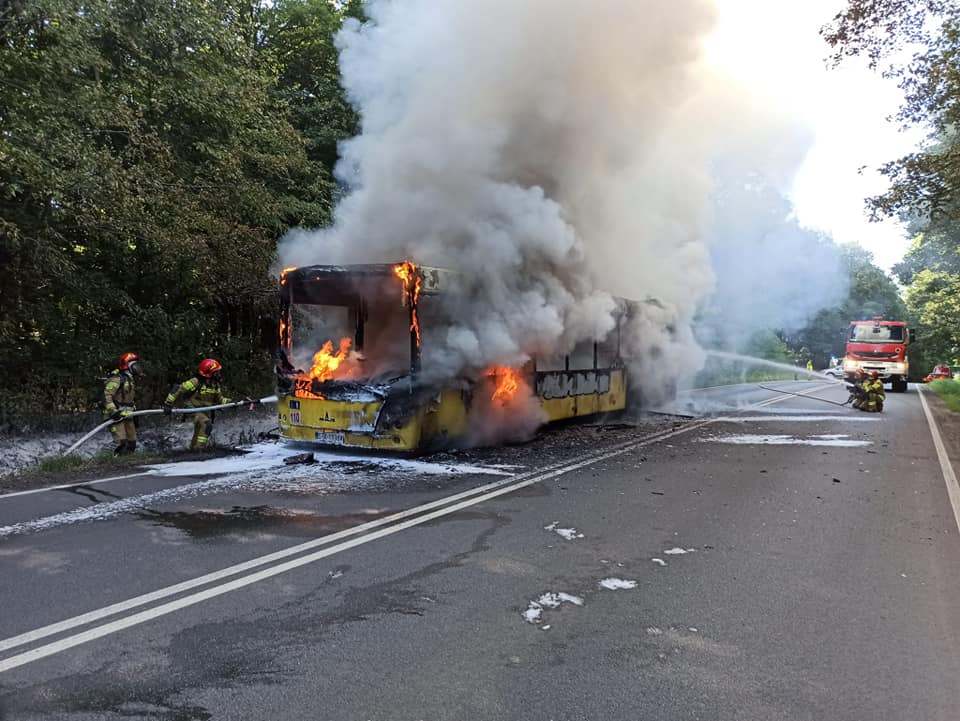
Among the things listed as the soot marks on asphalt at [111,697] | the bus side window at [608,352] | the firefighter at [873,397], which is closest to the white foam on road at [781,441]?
the bus side window at [608,352]

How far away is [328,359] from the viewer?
9109mm

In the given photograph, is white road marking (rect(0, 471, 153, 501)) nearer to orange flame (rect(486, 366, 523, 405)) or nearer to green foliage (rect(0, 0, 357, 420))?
green foliage (rect(0, 0, 357, 420))

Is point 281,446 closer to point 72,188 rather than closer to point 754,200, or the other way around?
point 72,188

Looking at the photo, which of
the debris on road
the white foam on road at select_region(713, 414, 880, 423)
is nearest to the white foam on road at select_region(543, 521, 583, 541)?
the debris on road

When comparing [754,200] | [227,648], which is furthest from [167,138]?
[754,200]

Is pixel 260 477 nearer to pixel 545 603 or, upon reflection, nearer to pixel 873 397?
pixel 545 603

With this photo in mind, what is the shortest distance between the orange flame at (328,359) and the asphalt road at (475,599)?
182cm

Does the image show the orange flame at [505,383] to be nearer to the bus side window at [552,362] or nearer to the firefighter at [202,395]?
the bus side window at [552,362]

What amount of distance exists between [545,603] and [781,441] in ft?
26.3

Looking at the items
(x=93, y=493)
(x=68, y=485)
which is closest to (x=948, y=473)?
(x=93, y=493)

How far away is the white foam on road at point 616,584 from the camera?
415cm

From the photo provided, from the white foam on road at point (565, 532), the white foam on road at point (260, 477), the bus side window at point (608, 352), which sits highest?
the bus side window at point (608, 352)

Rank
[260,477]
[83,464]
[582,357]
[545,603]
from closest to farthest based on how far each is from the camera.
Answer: [545,603], [260,477], [83,464], [582,357]

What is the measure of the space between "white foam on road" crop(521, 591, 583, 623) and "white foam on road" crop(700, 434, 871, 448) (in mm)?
7114
